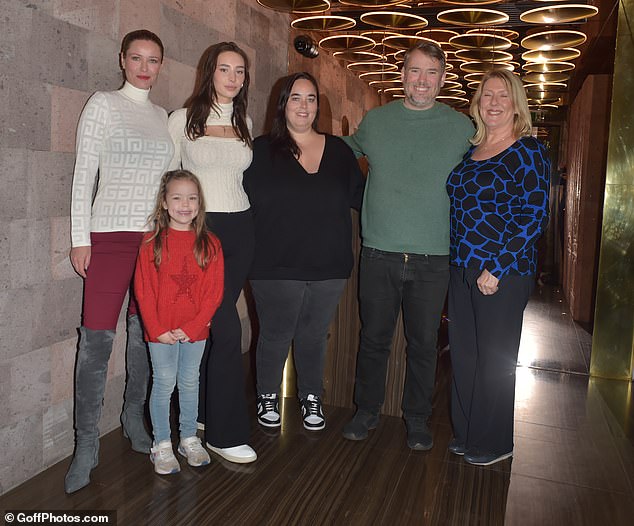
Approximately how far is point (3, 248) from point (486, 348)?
1881 mm

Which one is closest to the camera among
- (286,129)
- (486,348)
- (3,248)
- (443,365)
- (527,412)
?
(3,248)

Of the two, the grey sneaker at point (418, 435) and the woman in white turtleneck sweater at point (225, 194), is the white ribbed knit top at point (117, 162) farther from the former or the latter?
the grey sneaker at point (418, 435)

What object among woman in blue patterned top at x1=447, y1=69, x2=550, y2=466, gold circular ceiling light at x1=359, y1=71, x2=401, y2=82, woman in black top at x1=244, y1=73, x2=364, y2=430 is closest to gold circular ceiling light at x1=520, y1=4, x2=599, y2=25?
gold circular ceiling light at x1=359, y1=71, x2=401, y2=82

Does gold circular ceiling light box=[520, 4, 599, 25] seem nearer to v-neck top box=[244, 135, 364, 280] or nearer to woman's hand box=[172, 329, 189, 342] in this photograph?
v-neck top box=[244, 135, 364, 280]

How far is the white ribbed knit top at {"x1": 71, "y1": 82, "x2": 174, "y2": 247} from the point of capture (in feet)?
7.63

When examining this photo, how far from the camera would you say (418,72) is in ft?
Result: 8.70

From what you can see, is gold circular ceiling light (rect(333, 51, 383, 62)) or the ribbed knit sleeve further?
gold circular ceiling light (rect(333, 51, 383, 62))

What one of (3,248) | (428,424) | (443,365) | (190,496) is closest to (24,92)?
(3,248)

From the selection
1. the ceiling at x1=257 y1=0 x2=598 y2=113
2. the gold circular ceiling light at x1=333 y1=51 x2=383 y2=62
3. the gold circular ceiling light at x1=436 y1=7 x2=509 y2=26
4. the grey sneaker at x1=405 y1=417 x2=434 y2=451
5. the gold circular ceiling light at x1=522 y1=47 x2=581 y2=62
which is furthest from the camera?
the gold circular ceiling light at x1=333 y1=51 x2=383 y2=62

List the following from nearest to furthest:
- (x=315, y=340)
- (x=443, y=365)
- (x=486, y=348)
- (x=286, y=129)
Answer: (x=486, y=348) → (x=286, y=129) → (x=315, y=340) → (x=443, y=365)

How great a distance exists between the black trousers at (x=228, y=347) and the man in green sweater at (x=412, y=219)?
0.55 metres

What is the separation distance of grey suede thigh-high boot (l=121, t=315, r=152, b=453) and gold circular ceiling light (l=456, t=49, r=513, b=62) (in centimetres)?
486

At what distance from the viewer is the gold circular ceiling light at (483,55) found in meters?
6.39

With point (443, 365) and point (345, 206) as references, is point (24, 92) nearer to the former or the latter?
point (345, 206)
